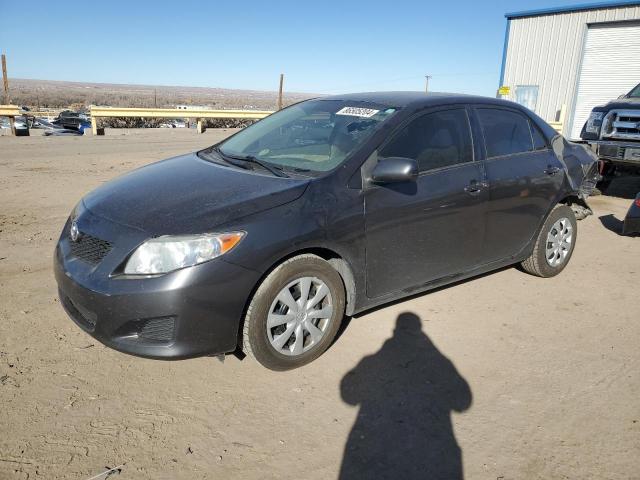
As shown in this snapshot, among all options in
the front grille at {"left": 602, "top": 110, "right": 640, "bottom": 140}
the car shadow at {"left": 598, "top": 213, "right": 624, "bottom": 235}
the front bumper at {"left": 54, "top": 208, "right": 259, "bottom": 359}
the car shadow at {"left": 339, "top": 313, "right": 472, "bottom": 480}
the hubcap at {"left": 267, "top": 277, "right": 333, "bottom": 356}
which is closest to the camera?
the car shadow at {"left": 339, "top": 313, "right": 472, "bottom": 480}

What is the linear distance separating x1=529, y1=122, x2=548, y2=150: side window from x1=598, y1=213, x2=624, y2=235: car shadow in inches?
121

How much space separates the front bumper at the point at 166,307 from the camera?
2688mm

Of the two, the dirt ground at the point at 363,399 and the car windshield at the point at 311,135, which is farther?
the car windshield at the point at 311,135

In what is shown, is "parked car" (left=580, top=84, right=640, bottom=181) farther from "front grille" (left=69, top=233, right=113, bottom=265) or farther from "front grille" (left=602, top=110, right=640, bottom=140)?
"front grille" (left=69, top=233, right=113, bottom=265)

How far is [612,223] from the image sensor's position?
7.56 metres

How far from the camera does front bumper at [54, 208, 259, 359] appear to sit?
2688 mm

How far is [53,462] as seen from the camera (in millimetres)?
2367

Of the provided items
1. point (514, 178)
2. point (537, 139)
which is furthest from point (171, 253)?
point (537, 139)

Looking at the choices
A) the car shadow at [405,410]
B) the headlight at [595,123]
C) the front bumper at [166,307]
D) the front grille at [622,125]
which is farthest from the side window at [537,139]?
the headlight at [595,123]

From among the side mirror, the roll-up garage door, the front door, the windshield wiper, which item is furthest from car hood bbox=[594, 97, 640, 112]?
the roll-up garage door

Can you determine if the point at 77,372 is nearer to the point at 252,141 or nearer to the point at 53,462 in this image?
the point at 53,462

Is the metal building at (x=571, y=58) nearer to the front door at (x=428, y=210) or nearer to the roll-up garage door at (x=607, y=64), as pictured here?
the roll-up garage door at (x=607, y=64)

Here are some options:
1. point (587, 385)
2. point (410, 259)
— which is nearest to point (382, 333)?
point (410, 259)

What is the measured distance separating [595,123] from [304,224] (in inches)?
323
